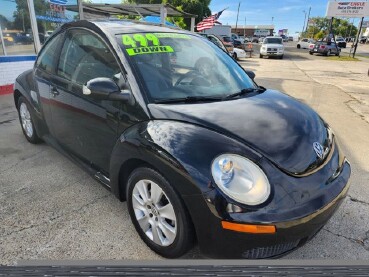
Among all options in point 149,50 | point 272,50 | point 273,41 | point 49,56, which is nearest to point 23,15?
point 49,56

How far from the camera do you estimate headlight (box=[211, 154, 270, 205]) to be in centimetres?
184

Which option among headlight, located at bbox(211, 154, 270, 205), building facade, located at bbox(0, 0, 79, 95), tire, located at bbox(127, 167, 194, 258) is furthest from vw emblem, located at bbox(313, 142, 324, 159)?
building facade, located at bbox(0, 0, 79, 95)

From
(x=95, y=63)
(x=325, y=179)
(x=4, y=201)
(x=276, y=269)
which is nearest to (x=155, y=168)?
(x=276, y=269)

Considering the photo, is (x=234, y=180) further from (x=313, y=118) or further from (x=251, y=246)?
(x=313, y=118)

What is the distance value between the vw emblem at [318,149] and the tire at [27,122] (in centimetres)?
339

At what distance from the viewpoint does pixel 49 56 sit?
3525 millimetres

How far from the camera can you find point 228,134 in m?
2.08

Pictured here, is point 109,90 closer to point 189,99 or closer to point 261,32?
point 189,99

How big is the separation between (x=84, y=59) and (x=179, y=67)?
925mm

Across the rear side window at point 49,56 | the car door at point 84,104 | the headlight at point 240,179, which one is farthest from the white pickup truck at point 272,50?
the headlight at point 240,179

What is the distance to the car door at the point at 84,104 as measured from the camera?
2.64m

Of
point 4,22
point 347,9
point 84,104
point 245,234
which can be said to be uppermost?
point 347,9

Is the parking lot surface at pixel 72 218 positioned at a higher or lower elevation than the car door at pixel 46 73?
lower

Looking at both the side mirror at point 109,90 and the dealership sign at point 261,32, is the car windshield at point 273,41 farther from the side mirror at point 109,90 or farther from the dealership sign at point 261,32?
the dealership sign at point 261,32
